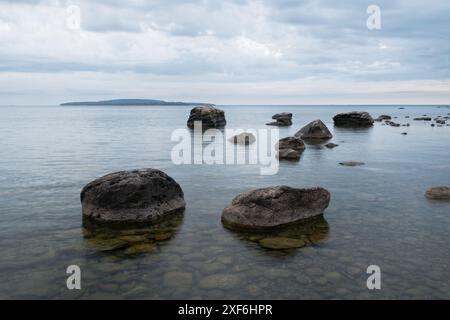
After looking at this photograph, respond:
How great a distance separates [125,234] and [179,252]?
269cm

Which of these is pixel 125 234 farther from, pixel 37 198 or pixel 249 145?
pixel 249 145

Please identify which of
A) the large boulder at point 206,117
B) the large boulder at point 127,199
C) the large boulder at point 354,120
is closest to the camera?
the large boulder at point 127,199

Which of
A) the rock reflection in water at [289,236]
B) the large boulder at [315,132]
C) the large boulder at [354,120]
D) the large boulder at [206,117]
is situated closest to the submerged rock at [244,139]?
the large boulder at [315,132]

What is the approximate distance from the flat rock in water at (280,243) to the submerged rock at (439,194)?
10.0m

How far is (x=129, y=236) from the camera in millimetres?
14570

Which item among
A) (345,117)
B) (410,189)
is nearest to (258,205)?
(410,189)

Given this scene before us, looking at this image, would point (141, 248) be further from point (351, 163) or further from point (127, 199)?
point (351, 163)

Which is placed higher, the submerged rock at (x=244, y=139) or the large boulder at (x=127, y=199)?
the submerged rock at (x=244, y=139)

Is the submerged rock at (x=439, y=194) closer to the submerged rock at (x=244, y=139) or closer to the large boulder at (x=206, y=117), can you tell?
the submerged rock at (x=244, y=139)

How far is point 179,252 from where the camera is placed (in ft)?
43.4

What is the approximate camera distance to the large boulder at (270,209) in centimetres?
1563

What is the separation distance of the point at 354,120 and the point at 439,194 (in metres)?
74.2

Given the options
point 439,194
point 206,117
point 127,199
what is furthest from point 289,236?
point 206,117

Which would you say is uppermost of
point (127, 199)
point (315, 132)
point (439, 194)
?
point (315, 132)
